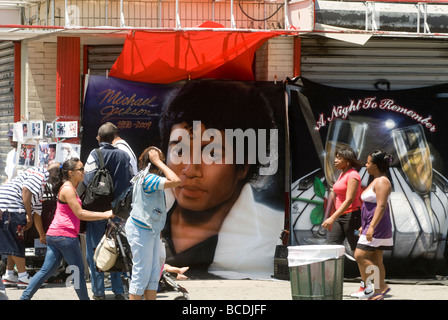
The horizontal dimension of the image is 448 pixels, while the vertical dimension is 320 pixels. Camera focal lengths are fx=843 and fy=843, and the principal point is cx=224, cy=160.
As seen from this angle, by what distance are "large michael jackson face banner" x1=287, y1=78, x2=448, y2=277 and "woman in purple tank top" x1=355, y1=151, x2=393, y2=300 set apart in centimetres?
159

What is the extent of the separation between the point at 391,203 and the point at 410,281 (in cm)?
107

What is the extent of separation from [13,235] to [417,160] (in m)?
5.44

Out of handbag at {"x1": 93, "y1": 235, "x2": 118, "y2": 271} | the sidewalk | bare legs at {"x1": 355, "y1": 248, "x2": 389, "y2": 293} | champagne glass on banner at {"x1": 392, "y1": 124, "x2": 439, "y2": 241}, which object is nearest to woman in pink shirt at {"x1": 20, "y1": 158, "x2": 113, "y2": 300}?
handbag at {"x1": 93, "y1": 235, "x2": 118, "y2": 271}

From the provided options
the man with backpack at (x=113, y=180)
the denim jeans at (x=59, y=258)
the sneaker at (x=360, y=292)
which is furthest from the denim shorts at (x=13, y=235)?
the sneaker at (x=360, y=292)

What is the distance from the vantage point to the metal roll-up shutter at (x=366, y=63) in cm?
1159

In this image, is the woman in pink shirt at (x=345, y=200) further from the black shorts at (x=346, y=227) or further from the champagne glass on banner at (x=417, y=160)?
the champagne glass on banner at (x=417, y=160)

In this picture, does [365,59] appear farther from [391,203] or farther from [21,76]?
[21,76]

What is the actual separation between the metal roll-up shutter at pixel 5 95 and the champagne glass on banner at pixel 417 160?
571 centimetres

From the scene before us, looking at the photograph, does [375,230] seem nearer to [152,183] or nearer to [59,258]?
[152,183]

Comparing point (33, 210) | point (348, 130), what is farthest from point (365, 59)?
point (33, 210)

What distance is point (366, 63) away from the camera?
457 inches

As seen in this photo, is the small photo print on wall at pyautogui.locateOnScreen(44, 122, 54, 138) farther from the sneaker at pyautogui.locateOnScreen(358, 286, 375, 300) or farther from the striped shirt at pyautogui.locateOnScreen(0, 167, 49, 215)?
the sneaker at pyautogui.locateOnScreen(358, 286, 375, 300)

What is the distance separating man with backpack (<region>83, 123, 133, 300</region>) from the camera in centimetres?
947

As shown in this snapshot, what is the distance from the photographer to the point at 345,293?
34.3ft
